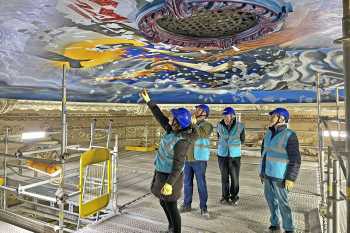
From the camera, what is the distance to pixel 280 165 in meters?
3.77

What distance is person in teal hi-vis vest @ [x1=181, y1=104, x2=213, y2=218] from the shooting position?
15.4ft

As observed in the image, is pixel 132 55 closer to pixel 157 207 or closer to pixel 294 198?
pixel 157 207

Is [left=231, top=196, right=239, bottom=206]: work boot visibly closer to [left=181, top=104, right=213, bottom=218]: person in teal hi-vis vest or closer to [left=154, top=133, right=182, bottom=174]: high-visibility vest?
[left=181, top=104, right=213, bottom=218]: person in teal hi-vis vest

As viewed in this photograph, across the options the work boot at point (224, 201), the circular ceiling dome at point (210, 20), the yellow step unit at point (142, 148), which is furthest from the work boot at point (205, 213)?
the yellow step unit at point (142, 148)

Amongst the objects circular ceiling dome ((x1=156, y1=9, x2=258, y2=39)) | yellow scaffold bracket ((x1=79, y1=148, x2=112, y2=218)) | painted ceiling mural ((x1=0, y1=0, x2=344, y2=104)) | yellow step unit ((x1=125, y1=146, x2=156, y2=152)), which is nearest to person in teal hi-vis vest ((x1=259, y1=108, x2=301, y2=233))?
circular ceiling dome ((x1=156, y1=9, x2=258, y2=39))

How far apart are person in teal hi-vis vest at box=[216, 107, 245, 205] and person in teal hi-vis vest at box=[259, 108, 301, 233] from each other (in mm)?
1107

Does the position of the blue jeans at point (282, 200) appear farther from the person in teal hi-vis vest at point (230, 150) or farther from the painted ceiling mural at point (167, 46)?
the painted ceiling mural at point (167, 46)

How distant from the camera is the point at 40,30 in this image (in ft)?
14.6

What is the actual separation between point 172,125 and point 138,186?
12.4 feet

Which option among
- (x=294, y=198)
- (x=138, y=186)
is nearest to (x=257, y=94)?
(x=294, y=198)

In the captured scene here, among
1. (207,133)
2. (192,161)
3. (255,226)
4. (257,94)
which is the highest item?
(257,94)

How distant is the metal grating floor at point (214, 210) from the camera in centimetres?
432

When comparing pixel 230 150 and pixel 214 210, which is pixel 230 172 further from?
pixel 214 210

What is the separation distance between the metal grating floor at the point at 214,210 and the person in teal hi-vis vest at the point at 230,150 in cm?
39
